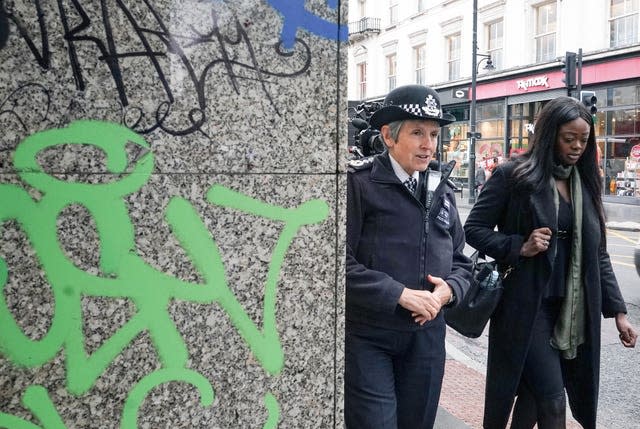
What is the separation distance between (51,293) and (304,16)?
1.00 metres

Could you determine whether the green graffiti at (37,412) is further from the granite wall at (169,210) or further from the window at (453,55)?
the window at (453,55)

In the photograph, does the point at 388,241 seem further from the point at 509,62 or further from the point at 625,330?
the point at 509,62

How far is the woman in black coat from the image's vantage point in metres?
3.00

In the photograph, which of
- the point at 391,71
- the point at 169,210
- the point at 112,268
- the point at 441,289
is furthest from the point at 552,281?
the point at 391,71

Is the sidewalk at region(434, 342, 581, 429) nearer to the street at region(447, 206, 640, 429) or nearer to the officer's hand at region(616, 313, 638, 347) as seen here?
the street at region(447, 206, 640, 429)

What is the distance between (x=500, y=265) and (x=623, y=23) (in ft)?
63.2

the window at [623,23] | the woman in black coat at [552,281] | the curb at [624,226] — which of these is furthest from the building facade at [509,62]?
the woman in black coat at [552,281]

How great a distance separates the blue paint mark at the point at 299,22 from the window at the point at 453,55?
2645 cm

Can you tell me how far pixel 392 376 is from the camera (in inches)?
102

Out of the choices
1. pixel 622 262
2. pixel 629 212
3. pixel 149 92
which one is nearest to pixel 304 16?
pixel 149 92

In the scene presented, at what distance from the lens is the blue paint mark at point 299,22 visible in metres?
1.72

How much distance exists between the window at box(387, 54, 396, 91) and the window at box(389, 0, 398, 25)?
170cm

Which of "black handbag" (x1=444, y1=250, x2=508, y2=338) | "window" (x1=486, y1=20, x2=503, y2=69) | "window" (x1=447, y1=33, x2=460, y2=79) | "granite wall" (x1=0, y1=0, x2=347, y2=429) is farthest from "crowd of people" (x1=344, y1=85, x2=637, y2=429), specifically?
"window" (x1=447, y1=33, x2=460, y2=79)

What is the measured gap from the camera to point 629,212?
18.2m
